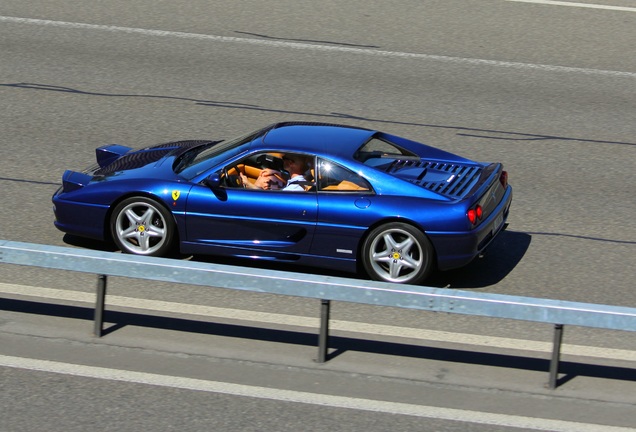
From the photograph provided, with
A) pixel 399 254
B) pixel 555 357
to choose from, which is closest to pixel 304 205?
pixel 399 254

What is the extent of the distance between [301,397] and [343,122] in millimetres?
6378

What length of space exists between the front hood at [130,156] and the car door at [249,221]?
34.9 inches

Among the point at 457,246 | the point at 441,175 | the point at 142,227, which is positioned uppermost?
the point at 441,175

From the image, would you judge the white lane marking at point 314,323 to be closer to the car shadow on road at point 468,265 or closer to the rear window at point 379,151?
the car shadow on road at point 468,265

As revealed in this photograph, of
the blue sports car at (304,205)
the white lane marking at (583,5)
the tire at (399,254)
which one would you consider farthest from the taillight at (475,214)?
the white lane marking at (583,5)

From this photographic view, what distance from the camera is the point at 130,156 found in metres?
10.1

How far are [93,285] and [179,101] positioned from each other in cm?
490

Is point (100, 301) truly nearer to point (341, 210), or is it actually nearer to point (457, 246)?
point (341, 210)

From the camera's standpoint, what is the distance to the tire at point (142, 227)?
30.1 feet

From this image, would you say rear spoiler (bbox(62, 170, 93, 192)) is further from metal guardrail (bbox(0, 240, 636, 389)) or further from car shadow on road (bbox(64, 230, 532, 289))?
metal guardrail (bbox(0, 240, 636, 389))

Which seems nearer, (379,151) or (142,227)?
(142,227)

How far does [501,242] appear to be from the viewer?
32.6ft

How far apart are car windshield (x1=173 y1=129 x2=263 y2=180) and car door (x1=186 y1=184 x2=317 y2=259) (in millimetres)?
230

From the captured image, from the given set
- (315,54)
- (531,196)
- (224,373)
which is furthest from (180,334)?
(315,54)
